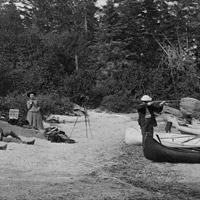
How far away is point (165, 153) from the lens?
29.8 ft

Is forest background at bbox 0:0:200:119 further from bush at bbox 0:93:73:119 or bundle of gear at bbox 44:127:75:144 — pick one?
bundle of gear at bbox 44:127:75:144

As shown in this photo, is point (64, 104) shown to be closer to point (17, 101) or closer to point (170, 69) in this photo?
point (17, 101)

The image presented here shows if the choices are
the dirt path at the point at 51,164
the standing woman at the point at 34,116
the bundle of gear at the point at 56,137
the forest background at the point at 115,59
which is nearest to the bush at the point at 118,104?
the forest background at the point at 115,59

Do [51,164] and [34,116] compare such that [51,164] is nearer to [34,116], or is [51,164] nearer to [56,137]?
[56,137]

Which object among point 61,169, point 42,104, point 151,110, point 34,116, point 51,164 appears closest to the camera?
point 61,169

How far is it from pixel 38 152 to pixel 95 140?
3.16 metres

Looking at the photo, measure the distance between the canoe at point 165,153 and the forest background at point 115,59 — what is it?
1010 cm

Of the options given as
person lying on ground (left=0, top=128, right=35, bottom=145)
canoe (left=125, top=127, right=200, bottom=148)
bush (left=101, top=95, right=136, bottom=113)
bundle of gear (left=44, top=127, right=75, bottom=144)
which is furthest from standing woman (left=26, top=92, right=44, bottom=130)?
bush (left=101, top=95, right=136, bottom=113)

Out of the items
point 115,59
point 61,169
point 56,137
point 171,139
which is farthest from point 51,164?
point 115,59

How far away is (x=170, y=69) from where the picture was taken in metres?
24.9

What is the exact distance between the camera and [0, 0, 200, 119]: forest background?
2347 centimetres

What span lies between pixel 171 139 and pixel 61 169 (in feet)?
12.2

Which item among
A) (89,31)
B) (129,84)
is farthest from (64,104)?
(89,31)

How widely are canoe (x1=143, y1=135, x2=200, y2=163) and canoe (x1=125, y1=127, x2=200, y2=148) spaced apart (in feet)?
1.55
